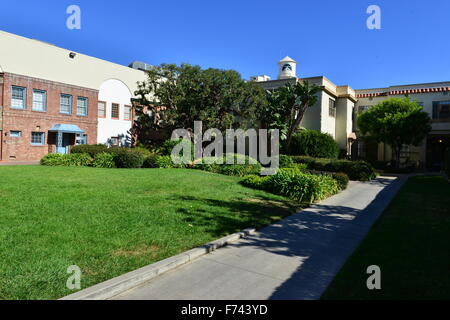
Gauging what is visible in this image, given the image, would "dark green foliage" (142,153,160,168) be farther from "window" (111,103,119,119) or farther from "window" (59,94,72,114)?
"window" (111,103,119,119)

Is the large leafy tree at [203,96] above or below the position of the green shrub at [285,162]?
above

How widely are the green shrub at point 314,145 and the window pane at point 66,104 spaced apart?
65.8 ft

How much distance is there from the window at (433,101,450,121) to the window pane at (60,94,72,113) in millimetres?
33482

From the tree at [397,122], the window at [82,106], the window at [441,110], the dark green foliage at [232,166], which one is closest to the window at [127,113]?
the window at [82,106]

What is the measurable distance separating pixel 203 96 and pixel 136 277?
20724 mm

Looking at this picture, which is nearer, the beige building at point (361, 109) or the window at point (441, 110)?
the beige building at point (361, 109)

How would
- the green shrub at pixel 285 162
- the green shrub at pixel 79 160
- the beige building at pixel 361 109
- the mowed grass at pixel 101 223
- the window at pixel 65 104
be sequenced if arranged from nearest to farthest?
the mowed grass at pixel 101 223 < the green shrub at pixel 79 160 < the green shrub at pixel 285 162 < the window at pixel 65 104 < the beige building at pixel 361 109

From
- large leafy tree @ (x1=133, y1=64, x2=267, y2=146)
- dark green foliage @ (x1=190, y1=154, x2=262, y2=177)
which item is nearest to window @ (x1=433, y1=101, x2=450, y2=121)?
large leafy tree @ (x1=133, y1=64, x2=267, y2=146)

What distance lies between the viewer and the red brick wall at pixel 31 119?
22.4 meters

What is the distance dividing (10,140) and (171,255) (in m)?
23.4

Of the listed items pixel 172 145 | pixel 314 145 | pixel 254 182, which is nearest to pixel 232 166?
pixel 254 182

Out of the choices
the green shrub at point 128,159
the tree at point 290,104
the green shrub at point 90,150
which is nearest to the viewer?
the green shrub at point 128,159

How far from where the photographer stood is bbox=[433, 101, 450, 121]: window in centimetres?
2731

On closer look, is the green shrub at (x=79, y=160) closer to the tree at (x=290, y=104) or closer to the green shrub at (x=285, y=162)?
the green shrub at (x=285, y=162)
